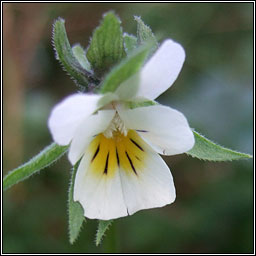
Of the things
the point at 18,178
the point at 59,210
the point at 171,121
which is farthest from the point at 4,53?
the point at 171,121

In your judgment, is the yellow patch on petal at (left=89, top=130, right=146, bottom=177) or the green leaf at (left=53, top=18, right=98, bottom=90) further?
the yellow patch on petal at (left=89, top=130, right=146, bottom=177)

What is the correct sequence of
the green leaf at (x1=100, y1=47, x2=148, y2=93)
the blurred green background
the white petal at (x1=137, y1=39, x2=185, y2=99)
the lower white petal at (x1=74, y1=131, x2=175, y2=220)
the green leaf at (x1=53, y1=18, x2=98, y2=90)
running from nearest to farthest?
the green leaf at (x1=100, y1=47, x2=148, y2=93), the white petal at (x1=137, y1=39, x2=185, y2=99), the green leaf at (x1=53, y1=18, x2=98, y2=90), the lower white petal at (x1=74, y1=131, x2=175, y2=220), the blurred green background

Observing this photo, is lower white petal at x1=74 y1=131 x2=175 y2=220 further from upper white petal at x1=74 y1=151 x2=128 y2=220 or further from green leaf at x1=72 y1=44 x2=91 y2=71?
green leaf at x1=72 y1=44 x2=91 y2=71

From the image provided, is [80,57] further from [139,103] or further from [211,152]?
[211,152]

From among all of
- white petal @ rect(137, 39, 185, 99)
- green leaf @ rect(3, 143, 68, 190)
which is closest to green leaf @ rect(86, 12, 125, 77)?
white petal @ rect(137, 39, 185, 99)

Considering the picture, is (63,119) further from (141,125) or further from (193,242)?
(193,242)
